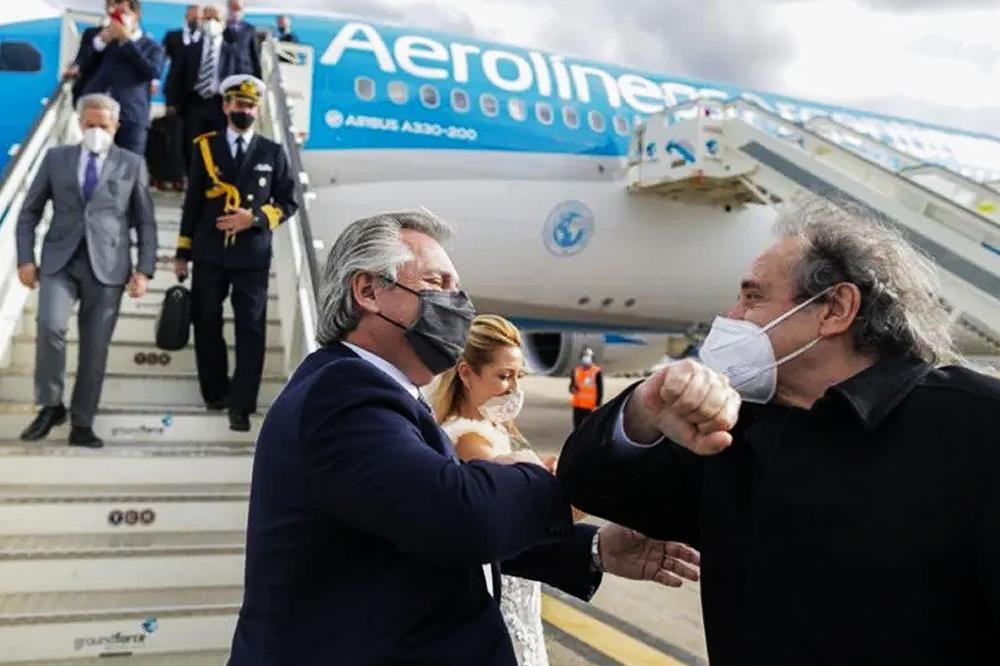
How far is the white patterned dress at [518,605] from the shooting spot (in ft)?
7.86

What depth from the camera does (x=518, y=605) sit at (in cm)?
241

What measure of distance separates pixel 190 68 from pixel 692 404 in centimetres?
595

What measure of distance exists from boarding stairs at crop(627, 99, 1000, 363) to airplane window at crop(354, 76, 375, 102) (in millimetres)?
3117

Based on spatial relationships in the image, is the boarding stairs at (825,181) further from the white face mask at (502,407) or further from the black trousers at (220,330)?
the white face mask at (502,407)

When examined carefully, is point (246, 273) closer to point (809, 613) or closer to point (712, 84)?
point (809, 613)

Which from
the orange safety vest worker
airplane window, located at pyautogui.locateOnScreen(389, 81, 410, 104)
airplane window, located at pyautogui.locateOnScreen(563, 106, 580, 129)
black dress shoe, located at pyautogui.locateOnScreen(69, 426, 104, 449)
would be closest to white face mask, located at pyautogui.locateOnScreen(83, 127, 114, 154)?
black dress shoe, located at pyautogui.locateOnScreen(69, 426, 104, 449)

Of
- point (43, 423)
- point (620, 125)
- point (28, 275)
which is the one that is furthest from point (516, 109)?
point (43, 423)

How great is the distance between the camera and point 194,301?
4418 millimetres

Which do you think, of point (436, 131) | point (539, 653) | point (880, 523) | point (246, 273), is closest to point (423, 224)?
point (880, 523)

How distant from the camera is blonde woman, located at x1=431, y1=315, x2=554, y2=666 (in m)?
2.41

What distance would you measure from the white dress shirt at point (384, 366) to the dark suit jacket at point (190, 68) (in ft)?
17.5

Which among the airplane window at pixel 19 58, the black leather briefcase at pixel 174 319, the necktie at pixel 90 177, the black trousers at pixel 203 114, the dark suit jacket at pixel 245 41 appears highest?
the airplane window at pixel 19 58

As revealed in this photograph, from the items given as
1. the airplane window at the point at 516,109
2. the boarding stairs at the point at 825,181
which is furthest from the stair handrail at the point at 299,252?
the boarding stairs at the point at 825,181

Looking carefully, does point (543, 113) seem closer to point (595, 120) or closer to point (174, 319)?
point (595, 120)
